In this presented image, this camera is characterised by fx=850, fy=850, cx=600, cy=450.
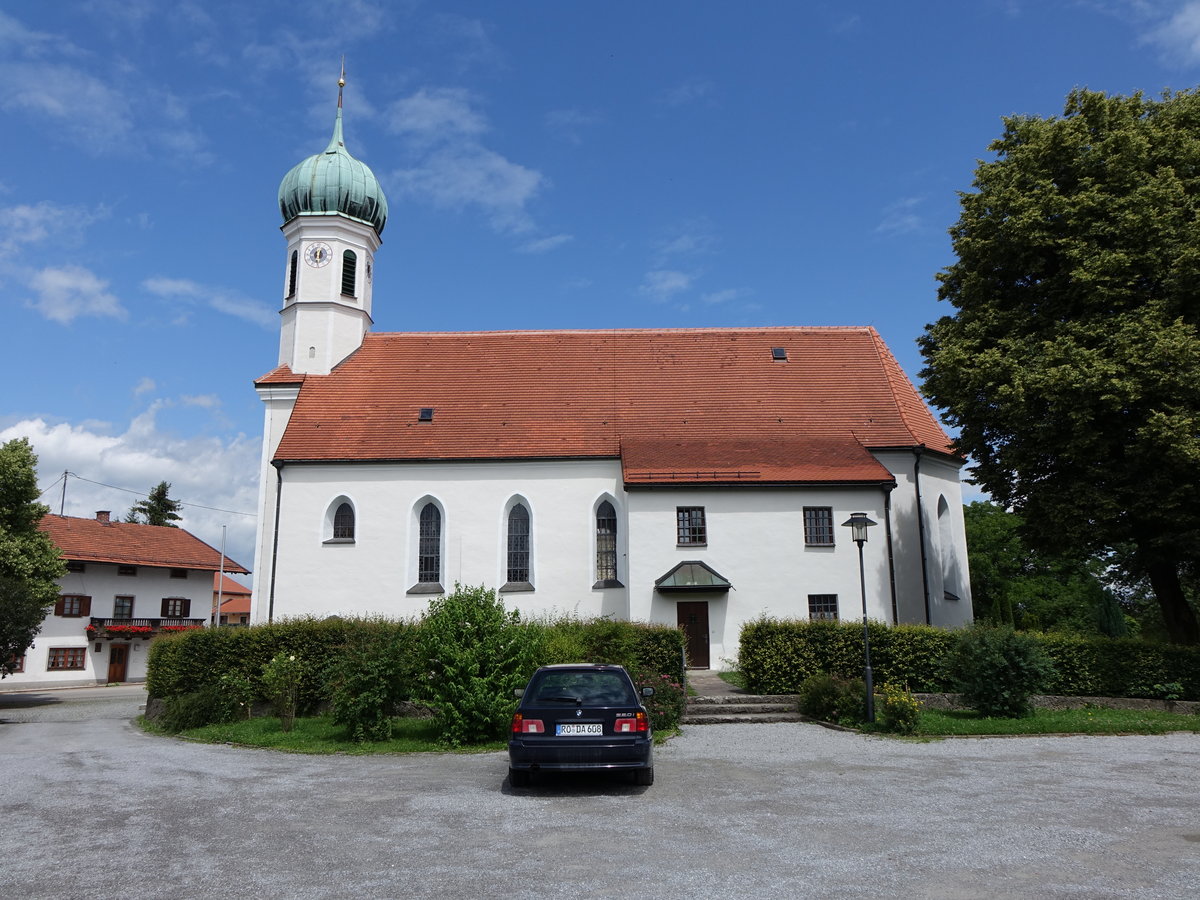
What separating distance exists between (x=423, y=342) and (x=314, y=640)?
15007 millimetres

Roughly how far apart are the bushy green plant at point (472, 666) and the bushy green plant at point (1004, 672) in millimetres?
7987

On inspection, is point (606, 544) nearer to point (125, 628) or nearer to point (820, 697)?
point (820, 697)

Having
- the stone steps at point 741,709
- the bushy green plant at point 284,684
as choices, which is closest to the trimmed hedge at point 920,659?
the stone steps at point 741,709

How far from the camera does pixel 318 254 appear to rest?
3055cm

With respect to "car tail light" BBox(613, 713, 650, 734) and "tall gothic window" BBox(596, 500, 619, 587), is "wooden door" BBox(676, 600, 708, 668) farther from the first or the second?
"car tail light" BBox(613, 713, 650, 734)

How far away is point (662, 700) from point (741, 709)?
222cm

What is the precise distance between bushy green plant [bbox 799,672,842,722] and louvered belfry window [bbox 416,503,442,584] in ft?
41.9

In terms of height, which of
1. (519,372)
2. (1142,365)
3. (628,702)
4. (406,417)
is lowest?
(628,702)

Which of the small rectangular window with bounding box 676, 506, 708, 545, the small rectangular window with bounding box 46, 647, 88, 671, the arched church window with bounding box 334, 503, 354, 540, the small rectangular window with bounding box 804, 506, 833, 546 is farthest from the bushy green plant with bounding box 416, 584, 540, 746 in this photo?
the small rectangular window with bounding box 46, 647, 88, 671

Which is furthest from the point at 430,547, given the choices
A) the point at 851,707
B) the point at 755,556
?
the point at 851,707

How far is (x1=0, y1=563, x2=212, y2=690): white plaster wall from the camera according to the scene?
131ft

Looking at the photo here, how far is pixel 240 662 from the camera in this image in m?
18.3

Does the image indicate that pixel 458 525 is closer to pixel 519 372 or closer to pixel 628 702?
pixel 519 372

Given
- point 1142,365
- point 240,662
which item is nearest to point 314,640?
point 240,662
